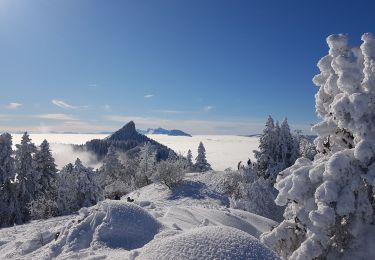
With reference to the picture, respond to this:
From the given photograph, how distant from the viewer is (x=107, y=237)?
1284 cm

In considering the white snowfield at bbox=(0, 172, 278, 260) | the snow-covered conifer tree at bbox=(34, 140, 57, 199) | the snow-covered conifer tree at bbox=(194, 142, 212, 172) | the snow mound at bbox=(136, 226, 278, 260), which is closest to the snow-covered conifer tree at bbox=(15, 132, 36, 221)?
the snow-covered conifer tree at bbox=(34, 140, 57, 199)

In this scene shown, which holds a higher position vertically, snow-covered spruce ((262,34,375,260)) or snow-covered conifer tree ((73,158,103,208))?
snow-covered spruce ((262,34,375,260))

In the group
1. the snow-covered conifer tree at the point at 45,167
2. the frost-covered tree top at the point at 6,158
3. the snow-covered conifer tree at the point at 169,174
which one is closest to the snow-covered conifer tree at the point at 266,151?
the snow-covered conifer tree at the point at 169,174

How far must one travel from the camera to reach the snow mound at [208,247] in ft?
27.2

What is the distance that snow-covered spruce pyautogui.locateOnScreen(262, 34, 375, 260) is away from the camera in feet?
37.6

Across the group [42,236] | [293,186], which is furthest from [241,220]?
[42,236]

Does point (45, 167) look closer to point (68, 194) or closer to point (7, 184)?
point (7, 184)

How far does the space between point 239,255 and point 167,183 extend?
151 ft

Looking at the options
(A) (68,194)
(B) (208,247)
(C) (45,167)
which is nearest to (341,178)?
(B) (208,247)

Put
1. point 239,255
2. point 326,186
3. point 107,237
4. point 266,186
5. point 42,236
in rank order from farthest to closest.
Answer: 1. point 266,186
2. point 42,236
3. point 107,237
4. point 326,186
5. point 239,255

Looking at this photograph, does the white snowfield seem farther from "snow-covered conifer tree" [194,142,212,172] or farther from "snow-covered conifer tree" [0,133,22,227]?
"snow-covered conifer tree" [194,142,212,172]

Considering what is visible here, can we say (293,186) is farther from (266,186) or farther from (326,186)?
(266,186)

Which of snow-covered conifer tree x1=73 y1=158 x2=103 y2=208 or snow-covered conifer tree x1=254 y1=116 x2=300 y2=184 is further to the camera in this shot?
snow-covered conifer tree x1=254 y1=116 x2=300 y2=184

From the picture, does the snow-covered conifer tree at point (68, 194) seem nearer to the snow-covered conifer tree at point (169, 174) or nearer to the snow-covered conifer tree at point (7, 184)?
the snow-covered conifer tree at point (7, 184)
